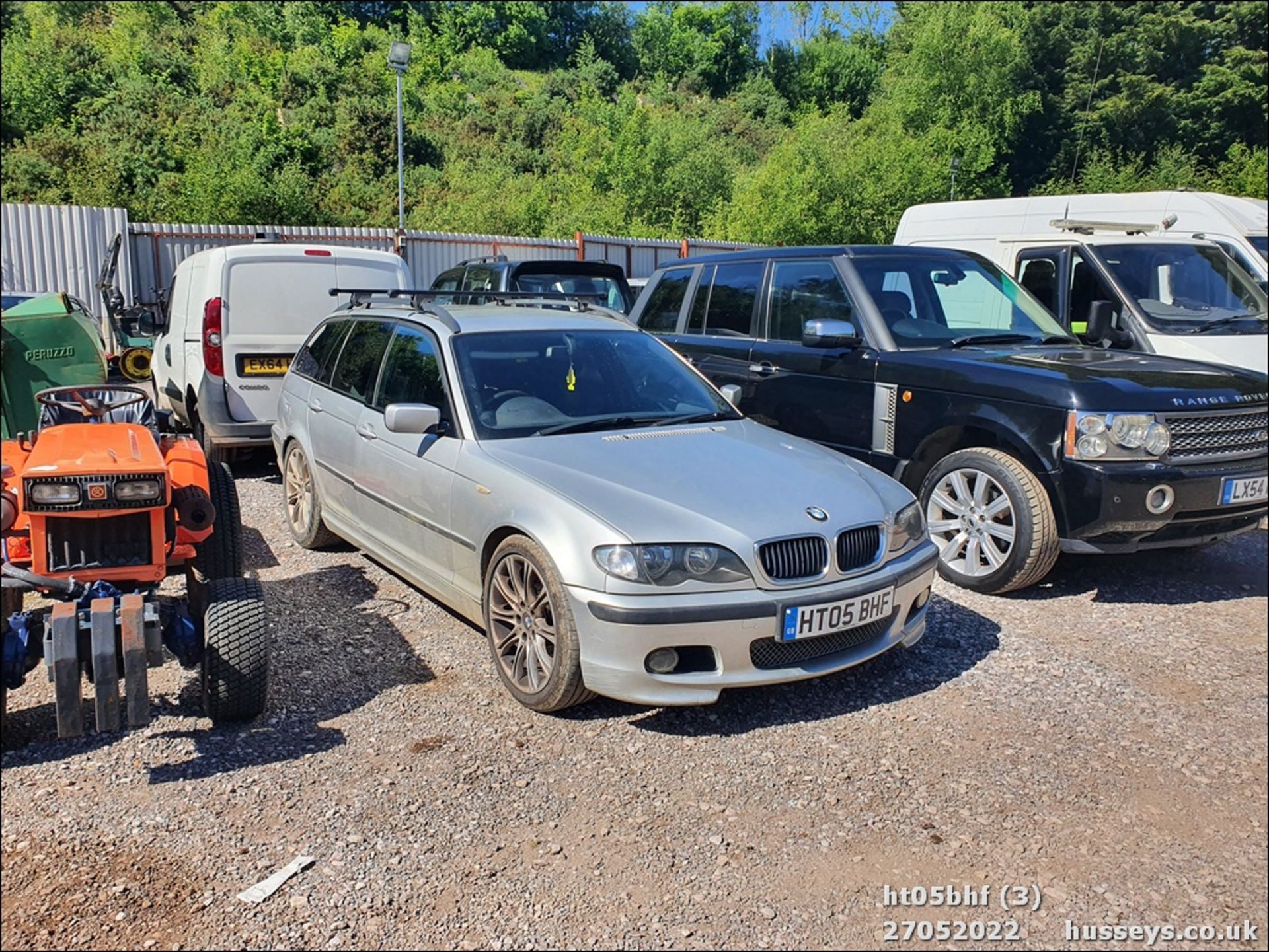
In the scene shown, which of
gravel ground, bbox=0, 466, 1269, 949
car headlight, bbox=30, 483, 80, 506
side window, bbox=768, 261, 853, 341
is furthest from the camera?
side window, bbox=768, 261, 853, 341

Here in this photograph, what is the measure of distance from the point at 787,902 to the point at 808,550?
148 cm

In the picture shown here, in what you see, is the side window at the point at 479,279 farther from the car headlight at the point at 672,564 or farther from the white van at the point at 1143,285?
the car headlight at the point at 672,564

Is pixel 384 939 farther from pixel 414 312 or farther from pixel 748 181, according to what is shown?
pixel 748 181

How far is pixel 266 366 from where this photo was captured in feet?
26.6

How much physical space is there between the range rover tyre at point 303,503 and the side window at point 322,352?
1.66ft

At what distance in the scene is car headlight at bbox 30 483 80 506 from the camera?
11.7 ft

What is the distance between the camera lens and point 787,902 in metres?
2.88

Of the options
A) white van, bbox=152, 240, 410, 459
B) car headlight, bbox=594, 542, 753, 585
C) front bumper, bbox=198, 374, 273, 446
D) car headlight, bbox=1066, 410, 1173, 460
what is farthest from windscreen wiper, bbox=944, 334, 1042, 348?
front bumper, bbox=198, 374, 273, 446

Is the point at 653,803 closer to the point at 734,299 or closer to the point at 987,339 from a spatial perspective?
the point at 987,339

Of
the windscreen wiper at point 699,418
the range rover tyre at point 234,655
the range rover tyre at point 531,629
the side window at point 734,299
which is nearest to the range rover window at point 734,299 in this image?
the side window at point 734,299

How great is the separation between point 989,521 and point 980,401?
69 cm

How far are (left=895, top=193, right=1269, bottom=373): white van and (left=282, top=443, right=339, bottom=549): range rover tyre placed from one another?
5.62m

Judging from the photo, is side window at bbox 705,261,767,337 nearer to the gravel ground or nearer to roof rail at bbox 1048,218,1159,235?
the gravel ground

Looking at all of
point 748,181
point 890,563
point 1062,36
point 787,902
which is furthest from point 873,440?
point 748,181
